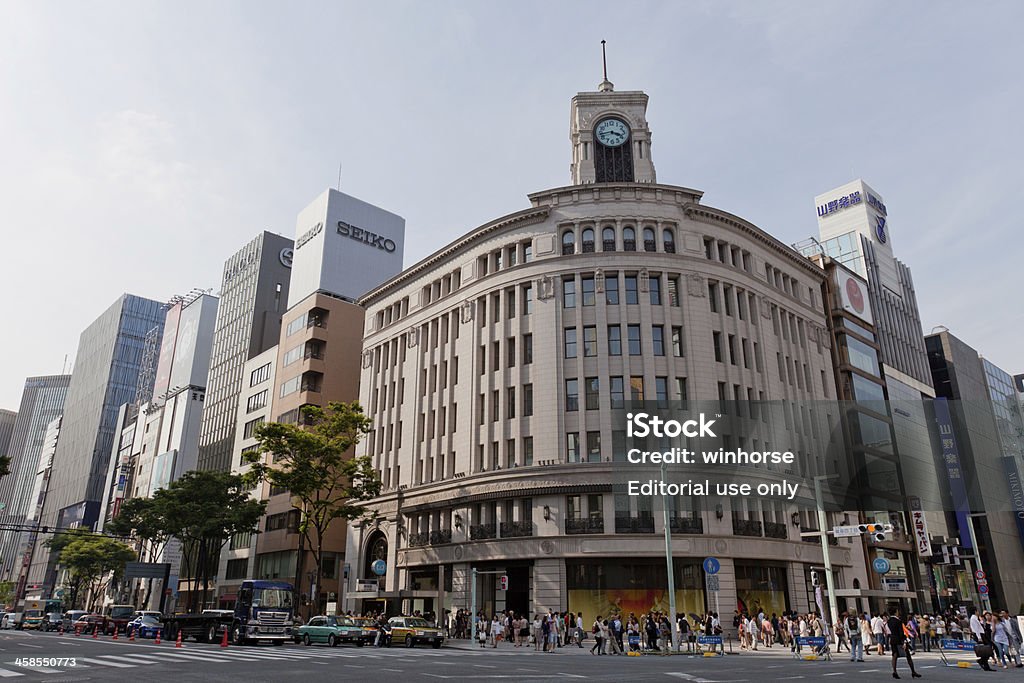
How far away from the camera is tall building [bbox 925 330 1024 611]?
7350 cm

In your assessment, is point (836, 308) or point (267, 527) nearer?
point (836, 308)

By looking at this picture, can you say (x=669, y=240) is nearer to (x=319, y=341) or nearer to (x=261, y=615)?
(x=261, y=615)

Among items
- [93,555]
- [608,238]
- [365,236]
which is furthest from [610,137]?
Answer: [93,555]

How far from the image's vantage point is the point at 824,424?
53656mm

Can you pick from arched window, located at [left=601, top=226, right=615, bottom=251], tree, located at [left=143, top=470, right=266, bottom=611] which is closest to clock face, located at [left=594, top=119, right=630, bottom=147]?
arched window, located at [left=601, top=226, right=615, bottom=251]

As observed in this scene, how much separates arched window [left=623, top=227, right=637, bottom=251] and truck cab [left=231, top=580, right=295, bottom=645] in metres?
29.9

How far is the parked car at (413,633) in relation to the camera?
35266 mm

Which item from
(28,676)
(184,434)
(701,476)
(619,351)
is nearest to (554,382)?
(619,351)

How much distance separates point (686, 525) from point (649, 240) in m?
19.0

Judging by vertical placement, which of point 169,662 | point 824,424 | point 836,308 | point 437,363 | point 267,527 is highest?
point 836,308

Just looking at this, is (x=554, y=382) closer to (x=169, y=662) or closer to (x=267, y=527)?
(x=169, y=662)

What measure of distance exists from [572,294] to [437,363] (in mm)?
12583

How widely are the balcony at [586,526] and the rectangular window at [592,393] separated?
22.5 ft

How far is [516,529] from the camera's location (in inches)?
1708
